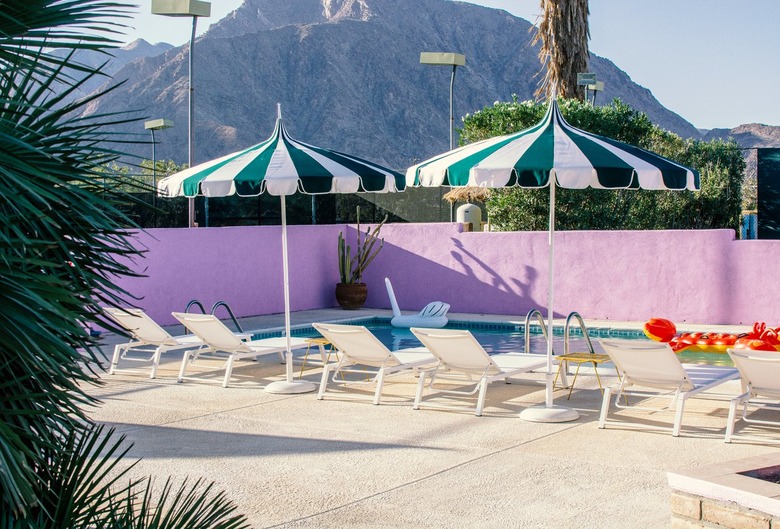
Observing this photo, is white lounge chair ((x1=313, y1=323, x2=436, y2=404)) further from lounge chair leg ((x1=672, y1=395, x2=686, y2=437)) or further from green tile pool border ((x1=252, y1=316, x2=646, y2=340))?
green tile pool border ((x1=252, y1=316, x2=646, y2=340))

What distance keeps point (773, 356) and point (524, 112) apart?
1256 cm

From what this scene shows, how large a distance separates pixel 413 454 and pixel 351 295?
11.3 m

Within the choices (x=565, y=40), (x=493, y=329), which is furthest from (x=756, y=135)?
(x=493, y=329)

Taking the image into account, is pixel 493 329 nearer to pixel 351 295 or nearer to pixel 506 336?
pixel 506 336

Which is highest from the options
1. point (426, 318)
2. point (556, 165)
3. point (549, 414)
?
point (556, 165)

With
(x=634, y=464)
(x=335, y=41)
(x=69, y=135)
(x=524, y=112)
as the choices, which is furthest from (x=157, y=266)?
(x=335, y=41)

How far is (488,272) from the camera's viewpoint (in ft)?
57.6

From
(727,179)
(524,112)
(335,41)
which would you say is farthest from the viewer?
(335,41)

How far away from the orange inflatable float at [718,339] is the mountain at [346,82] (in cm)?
7061

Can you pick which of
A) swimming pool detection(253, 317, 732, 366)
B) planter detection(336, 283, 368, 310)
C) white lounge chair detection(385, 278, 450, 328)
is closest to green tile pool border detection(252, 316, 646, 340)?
swimming pool detection(253, 317, 732, 366)

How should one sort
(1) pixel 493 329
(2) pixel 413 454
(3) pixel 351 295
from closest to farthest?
(2) pixel 413 454 < (1) pixel 493 329 < (3) pixel 351 295

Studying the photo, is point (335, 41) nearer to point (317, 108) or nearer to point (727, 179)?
point (317, 108)

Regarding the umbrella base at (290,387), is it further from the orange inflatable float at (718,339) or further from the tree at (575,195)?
the tree at (575,195)

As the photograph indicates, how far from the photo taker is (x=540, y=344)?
1476cm
